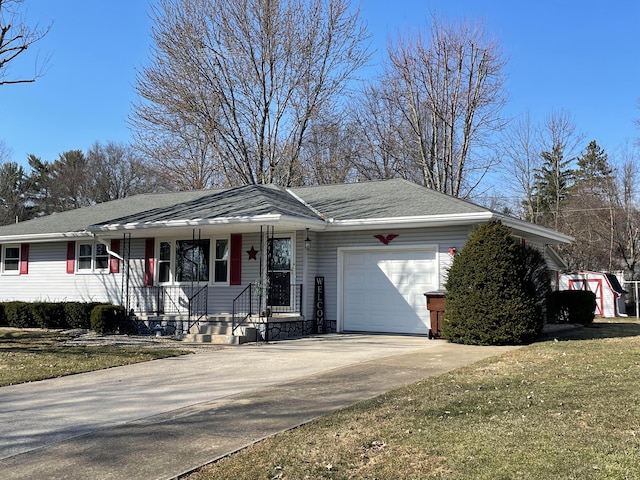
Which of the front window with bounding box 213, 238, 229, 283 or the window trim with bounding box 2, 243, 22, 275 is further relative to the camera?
the window trim with bounding box 2, 243, 22, 275

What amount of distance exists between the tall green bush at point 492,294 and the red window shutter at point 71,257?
1223cm

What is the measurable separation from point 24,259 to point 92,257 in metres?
3.16

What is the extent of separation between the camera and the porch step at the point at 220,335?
42.2ft

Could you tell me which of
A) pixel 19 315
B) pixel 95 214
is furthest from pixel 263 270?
pixel 95 214

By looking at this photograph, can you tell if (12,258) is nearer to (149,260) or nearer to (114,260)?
(114,260)

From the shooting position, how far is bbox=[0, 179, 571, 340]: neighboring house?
46.2 feet

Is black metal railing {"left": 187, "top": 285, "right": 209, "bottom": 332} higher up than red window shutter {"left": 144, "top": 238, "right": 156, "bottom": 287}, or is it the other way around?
red window shutter {"left": 144, "top": 238, "right": 156, "bottom": 287}

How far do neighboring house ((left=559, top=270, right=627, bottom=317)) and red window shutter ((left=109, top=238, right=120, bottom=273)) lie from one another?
19.0 metres

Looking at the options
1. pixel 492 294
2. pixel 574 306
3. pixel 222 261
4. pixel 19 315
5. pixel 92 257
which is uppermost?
pixel 92 257

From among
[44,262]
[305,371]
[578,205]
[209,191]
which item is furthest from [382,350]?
[578,205]

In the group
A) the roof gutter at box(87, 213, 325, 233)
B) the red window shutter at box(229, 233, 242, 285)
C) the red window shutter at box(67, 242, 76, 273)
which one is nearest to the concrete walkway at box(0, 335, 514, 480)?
the roof gutter at box(87, 213, 325, 233)

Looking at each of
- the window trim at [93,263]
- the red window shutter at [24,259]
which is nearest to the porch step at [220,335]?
the window trim at [93,263]

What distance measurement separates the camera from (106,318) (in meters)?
14.9

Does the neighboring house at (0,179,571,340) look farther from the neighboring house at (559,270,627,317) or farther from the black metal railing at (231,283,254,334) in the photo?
the neighboring house at (559,270,627,317)
